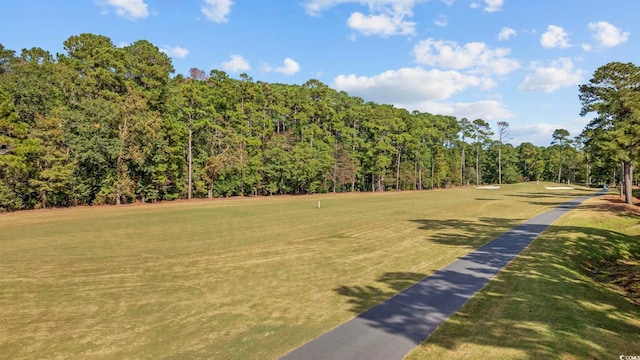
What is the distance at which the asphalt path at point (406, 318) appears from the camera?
6938 mm

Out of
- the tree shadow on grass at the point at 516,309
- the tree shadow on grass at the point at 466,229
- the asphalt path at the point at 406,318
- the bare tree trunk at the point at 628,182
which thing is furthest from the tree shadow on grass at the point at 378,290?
the bare tree trunk at the point at 628,182

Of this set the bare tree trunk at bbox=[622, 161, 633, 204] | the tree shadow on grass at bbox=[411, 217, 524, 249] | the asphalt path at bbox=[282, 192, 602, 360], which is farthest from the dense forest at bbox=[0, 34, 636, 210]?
the asphalt path at bbox=[282, 192, 602, 360]

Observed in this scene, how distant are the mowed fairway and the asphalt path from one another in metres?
0.43

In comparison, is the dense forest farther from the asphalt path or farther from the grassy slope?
the asphalt path

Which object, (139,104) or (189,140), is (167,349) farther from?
(189,140)

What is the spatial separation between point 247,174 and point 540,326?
52802 mm

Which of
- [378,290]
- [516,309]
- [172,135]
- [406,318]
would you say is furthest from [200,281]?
[172,135]

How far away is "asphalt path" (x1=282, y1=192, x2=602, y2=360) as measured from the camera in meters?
6.94

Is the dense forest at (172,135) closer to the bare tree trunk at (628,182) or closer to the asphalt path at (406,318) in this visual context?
the bare tree trunk at (628,182)

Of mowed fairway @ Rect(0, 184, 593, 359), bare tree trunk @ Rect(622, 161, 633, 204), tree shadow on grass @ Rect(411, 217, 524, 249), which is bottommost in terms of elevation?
mowed fairway @ Rect(0, 184, 593, 359)

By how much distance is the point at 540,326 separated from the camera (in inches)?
318

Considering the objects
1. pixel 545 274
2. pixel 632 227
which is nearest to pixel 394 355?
pixel 545 274

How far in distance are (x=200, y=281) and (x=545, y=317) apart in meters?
9.88

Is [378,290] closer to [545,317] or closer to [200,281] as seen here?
[545,317]
